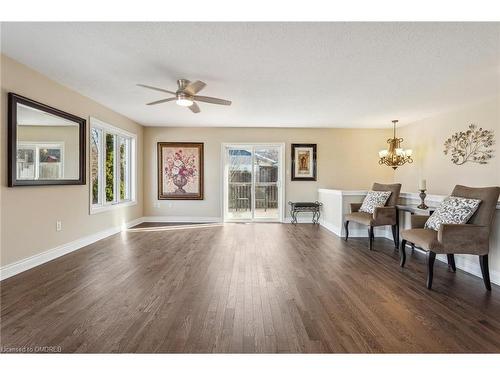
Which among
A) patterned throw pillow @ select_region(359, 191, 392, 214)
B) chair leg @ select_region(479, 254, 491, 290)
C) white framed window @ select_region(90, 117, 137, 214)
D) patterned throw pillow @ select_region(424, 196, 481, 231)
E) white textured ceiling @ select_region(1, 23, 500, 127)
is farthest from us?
white framed window @ select_region(90, 117, 137, 214)

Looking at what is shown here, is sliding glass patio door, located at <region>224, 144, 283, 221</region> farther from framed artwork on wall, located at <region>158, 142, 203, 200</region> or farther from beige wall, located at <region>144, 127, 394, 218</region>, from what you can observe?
framed artwork on wall, located at <region>158, 142, 203, 200</region>

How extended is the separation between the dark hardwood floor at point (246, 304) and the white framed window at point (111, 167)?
137 centimetres

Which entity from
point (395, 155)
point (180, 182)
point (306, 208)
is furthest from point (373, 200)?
point (180, 182)

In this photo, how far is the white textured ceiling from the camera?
2320 millimetres

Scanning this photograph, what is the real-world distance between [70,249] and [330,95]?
4.37 meters

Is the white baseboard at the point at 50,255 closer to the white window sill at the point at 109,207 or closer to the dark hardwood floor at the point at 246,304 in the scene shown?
the dark hardwood floor at the point at 246,304

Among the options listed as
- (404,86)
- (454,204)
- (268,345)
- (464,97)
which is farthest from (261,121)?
(268,345)

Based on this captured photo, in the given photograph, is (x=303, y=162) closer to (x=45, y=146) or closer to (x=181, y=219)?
(x=181, y=219)

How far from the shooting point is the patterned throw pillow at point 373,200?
452 centimetres

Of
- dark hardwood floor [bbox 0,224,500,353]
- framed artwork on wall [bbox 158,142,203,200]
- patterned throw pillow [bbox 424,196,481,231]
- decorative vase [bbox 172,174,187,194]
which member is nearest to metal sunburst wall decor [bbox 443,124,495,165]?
patterned throw pillow [bbox 424,196,481,231]

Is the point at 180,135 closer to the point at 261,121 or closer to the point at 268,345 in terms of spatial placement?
the point at 261,121

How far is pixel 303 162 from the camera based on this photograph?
6.76 m

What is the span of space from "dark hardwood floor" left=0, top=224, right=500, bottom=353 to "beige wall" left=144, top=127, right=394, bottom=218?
283 centimetres

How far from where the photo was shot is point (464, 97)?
4031 mm
